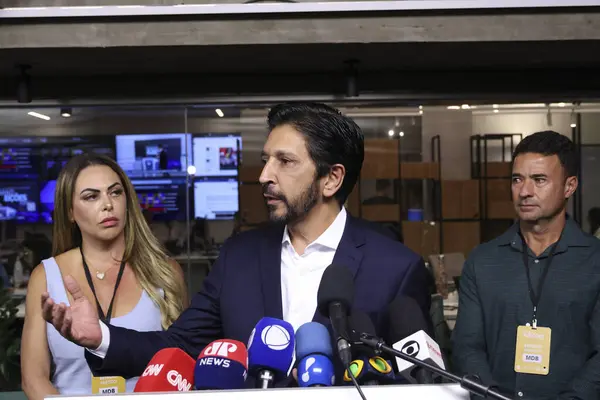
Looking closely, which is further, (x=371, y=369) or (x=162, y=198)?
(x=162, y=198)

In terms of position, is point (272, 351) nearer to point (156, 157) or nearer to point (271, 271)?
point (271, 271)

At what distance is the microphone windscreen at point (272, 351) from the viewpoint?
1559mm

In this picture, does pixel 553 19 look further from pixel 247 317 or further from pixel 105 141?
pixel 105 141

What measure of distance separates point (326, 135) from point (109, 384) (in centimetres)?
117

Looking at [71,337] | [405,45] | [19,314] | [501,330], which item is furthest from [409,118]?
[71,337]

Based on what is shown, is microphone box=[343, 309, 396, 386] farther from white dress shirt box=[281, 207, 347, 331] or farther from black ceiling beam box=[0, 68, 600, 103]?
black ceiling beam box=[0, 68, 600, 103]

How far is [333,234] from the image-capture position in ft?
7.86

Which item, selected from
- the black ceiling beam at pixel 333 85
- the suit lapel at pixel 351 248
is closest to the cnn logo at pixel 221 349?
the suit lapel at pixel 351 248

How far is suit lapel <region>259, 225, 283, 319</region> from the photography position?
2271mm

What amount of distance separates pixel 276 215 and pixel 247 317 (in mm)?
336

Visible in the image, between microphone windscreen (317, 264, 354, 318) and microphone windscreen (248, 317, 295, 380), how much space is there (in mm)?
106

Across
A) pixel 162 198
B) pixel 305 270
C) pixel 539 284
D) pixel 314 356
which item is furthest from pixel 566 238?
pixel 162 198

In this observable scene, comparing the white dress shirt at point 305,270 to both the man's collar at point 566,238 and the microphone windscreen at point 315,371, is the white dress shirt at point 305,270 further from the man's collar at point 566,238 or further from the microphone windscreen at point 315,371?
the man's collar at point 566,238

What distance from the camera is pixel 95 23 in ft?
10.2
